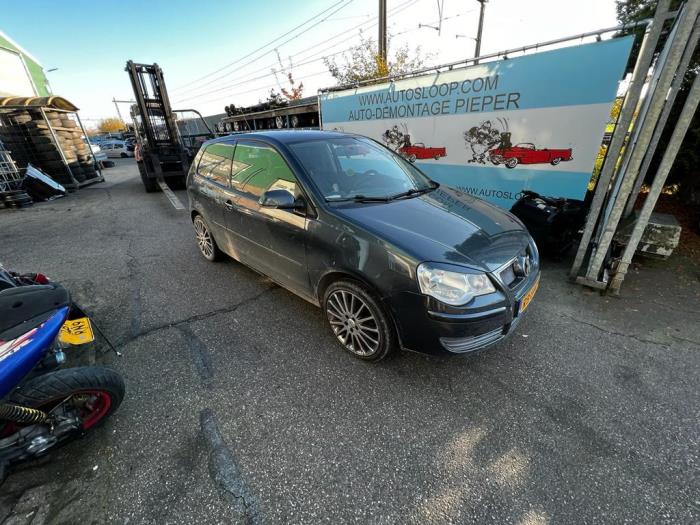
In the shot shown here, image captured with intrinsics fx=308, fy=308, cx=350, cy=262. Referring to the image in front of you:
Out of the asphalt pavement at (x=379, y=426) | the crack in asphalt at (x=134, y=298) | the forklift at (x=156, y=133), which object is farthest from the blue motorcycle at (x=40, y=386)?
the forklift at (x=156, y=133)

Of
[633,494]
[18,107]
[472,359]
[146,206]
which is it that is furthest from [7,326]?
[18,107]

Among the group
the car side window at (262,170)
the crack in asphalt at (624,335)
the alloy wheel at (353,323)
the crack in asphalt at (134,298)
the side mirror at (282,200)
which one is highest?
the car side window at (262,170)

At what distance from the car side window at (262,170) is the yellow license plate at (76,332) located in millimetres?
1693

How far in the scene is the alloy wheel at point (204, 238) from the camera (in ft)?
13.6

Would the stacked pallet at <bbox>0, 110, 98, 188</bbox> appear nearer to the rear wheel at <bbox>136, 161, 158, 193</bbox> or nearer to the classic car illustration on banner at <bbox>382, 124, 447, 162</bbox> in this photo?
the rear wheel at <bbox>136, 161, 158, 193</bbox>

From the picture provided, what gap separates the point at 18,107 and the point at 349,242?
12.8 metres

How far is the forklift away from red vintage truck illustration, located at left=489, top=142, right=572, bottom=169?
889 cm

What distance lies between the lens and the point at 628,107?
3084 mm

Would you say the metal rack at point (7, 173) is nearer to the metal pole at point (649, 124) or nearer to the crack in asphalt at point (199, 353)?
the crack in asphalt at point (199, 353)

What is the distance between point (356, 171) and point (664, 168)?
9.07ft

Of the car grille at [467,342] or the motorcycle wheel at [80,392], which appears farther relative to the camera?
the car grille at [467,342]

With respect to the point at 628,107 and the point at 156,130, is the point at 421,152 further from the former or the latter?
the point at 156,130

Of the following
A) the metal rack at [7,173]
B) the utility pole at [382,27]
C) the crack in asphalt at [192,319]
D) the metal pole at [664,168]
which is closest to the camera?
the metal pole at [664,168]

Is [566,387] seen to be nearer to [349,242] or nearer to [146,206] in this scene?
[349,242]
